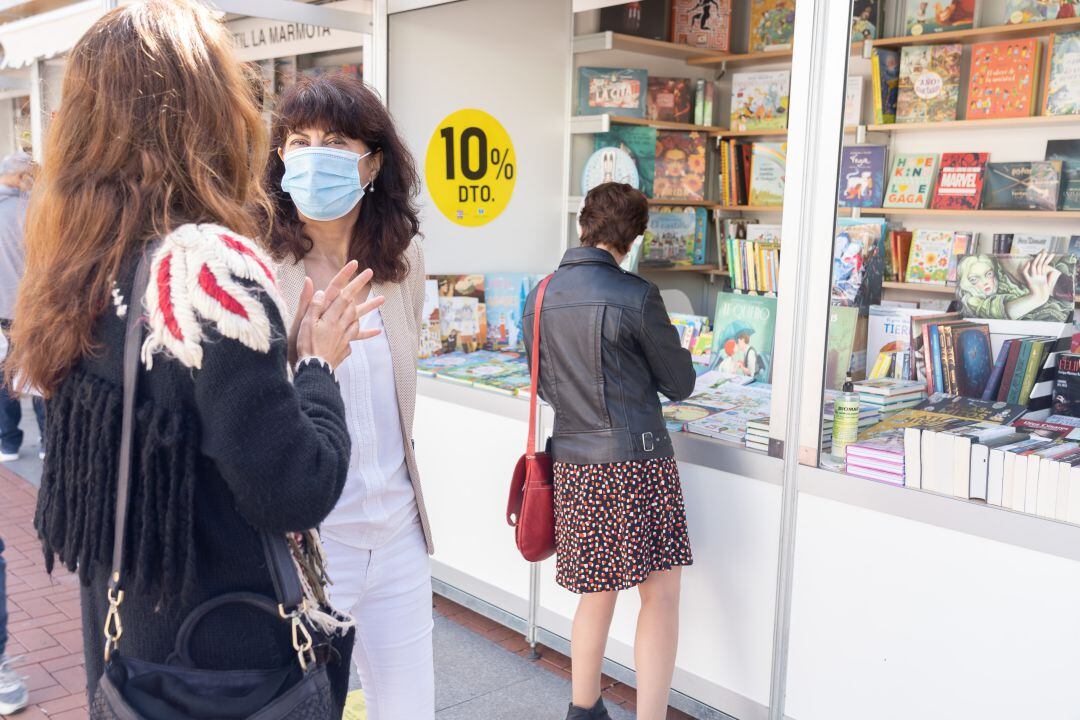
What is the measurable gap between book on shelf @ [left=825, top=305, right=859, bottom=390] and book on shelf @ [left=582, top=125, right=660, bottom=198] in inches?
82.6

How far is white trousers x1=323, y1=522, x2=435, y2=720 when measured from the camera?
1942 mm

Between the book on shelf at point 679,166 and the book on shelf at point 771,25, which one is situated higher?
the book on shelf at point 771,25

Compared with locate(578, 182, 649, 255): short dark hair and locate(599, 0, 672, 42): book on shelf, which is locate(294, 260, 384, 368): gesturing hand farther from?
locate(599, 0, 672, 42): book on shelf

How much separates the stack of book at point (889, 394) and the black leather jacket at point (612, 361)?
1.93 ft

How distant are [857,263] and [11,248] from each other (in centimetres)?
484

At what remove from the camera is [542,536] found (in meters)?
2.93

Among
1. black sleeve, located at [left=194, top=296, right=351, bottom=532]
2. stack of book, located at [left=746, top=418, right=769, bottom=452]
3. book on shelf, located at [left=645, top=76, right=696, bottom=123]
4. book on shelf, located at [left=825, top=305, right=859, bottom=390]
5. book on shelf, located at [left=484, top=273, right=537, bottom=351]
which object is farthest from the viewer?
book on shelf, located at [left=645, top=76, right=696, bottom=123]

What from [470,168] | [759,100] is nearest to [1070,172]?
[759,100]

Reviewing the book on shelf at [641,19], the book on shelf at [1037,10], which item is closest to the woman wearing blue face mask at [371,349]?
the book on shelf at [641,19]

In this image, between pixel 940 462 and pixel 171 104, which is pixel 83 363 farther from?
pixel 940 462

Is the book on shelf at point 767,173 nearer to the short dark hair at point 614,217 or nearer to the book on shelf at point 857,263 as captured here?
the book on shelf at point 857,263

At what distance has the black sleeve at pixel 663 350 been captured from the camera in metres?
2.70

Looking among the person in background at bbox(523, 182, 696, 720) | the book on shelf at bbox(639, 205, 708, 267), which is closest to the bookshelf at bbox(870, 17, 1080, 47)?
the book on shelf at bbox(639, 205, 708, 267)

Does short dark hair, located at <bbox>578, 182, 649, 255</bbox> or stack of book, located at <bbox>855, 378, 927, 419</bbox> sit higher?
short dark hair, located at <bbox>578, 182, 649, 255</bbox>
